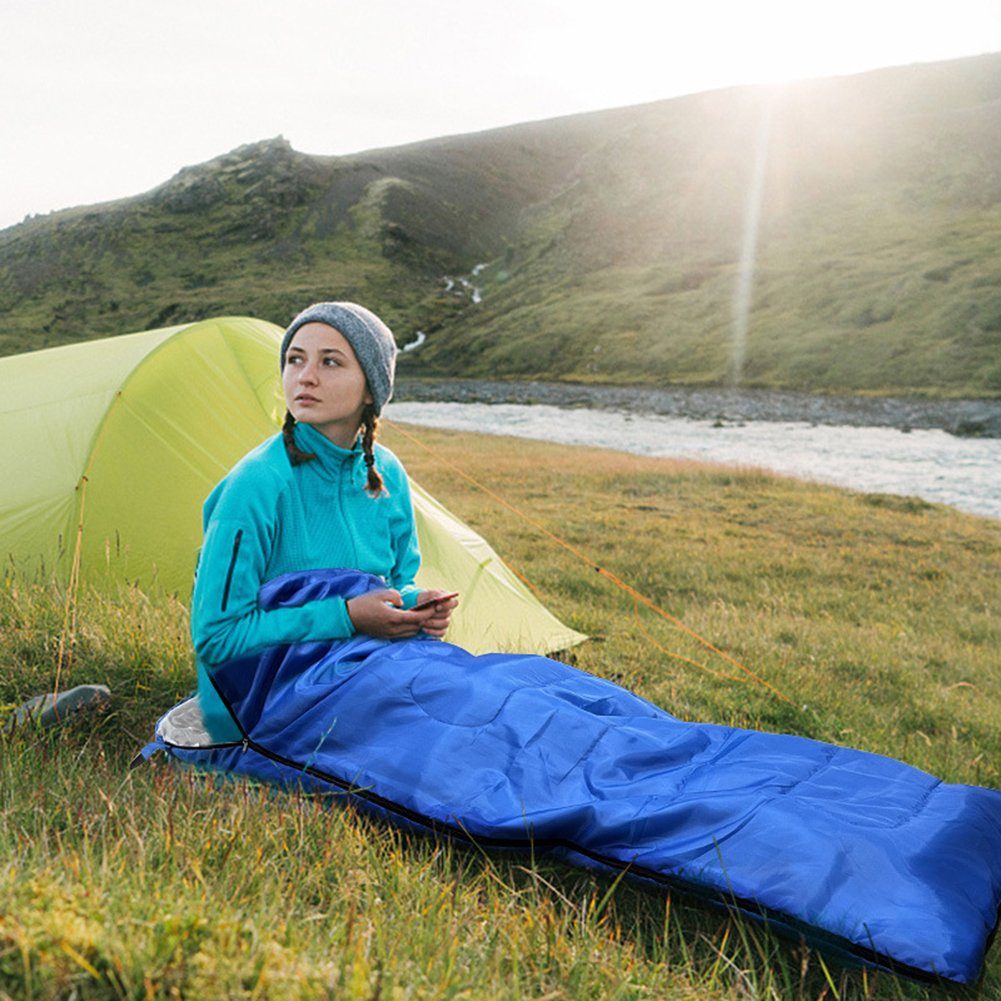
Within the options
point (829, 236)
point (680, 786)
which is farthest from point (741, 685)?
point (829, 236)

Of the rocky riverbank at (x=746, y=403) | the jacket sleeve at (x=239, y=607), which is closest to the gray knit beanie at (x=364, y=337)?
the jacket sleeve at (x=239, y=607)

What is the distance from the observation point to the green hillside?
59.2 metres

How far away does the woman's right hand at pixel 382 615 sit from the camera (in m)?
3.37

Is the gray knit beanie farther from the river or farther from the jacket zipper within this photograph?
the river

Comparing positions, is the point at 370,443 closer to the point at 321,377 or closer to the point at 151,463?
the point at 321,377

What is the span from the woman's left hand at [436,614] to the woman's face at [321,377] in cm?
79

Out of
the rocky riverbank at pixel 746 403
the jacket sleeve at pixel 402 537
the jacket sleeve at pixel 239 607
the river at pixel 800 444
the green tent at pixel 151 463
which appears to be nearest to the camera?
the jacket sleeve at pixel 239 607

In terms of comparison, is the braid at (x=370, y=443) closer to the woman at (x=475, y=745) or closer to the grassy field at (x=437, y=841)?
the woman at (x=475, y=745)

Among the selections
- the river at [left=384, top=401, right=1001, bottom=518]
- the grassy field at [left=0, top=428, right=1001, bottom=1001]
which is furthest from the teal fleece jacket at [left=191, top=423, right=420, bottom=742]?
the river at [left=384, top=401, right=1001, bottom=518]

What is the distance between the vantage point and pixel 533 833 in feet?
8.96

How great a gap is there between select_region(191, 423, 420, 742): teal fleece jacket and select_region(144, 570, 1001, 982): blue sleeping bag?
0.27ft

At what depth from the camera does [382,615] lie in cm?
338

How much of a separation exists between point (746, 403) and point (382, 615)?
44.3 m

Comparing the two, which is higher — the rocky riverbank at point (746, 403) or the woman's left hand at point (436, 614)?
the woman's left hand at point (436, 614)
